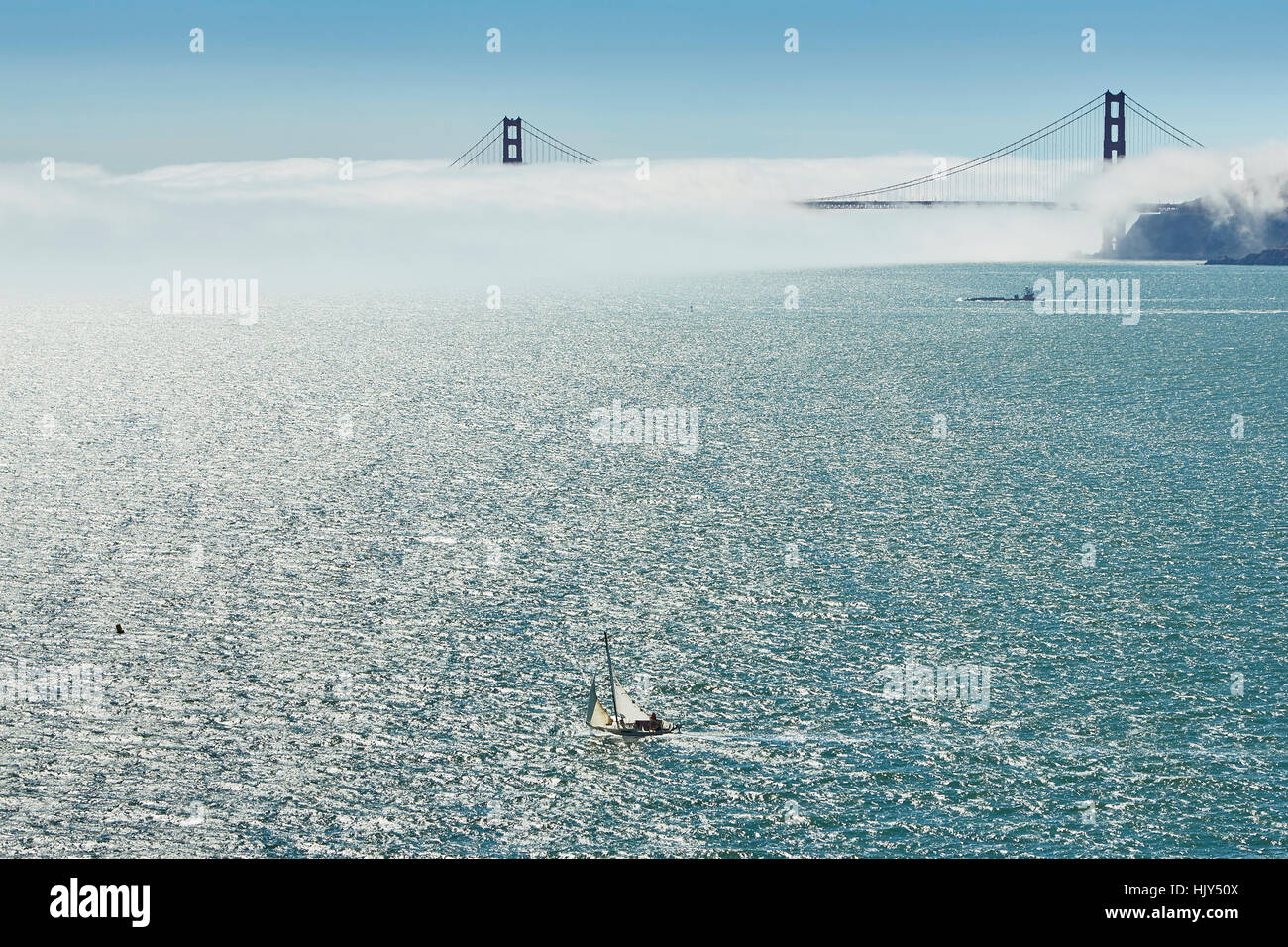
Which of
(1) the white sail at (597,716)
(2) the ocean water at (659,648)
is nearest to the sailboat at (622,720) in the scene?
(1) the white sail at (597,716)

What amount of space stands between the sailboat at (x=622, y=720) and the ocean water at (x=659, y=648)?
1.01m

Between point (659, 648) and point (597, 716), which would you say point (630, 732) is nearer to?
point (597, 716)

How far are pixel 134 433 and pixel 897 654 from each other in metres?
120

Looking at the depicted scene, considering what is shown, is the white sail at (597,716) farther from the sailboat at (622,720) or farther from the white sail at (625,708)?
the white sail at (625,708)

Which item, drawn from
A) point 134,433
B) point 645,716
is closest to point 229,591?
point 645,716

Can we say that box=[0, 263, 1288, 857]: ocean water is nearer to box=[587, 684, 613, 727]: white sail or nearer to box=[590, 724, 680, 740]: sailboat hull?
box=[590, 724, 680, 740]: sailboat hull

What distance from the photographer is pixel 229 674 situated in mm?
72125

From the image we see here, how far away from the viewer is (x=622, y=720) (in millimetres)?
63406

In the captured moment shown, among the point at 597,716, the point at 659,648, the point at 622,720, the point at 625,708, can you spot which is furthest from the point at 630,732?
the point at 659,648

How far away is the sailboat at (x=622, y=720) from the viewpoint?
207 ft
